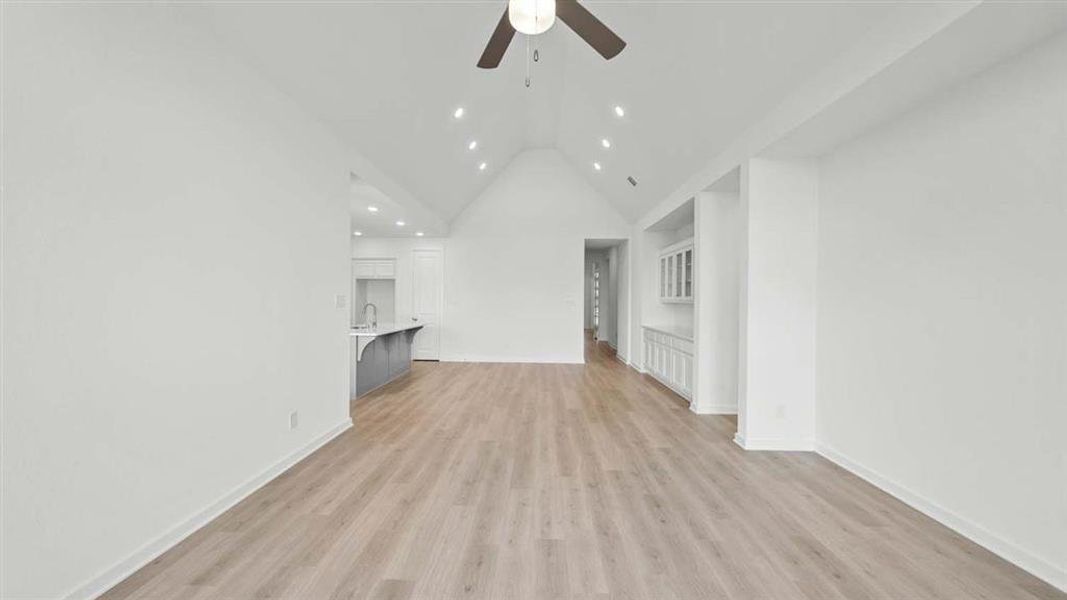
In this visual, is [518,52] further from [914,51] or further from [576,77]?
[914,51]

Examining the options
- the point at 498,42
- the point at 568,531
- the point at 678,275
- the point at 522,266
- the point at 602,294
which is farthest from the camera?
the point at 602,294

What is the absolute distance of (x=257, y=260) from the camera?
248cm

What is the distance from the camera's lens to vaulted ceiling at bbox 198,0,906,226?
2.29 metres

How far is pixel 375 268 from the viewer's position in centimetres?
784

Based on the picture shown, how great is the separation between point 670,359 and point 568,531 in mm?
3704

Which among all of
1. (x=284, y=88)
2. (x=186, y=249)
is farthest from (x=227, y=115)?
(x=186, y=249)

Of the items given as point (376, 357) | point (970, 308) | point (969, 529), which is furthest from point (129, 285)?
point (969, 529)

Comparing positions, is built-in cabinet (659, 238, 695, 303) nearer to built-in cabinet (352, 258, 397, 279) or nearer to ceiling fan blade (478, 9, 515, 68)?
ceiling fan blade (478, 9, 515, 68)

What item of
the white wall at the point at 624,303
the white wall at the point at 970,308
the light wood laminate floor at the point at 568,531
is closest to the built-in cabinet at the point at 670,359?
the white wall at the point at 624,303

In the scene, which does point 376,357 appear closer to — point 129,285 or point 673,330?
point 129,285

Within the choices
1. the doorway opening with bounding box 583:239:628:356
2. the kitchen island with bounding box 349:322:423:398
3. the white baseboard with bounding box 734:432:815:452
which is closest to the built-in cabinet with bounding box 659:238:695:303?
the white baseboard with bounding box 734:432:815:452

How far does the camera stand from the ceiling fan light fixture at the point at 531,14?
6.34 ft

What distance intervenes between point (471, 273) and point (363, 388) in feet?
11.1

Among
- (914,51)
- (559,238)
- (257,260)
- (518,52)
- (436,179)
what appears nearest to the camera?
(914,51)
